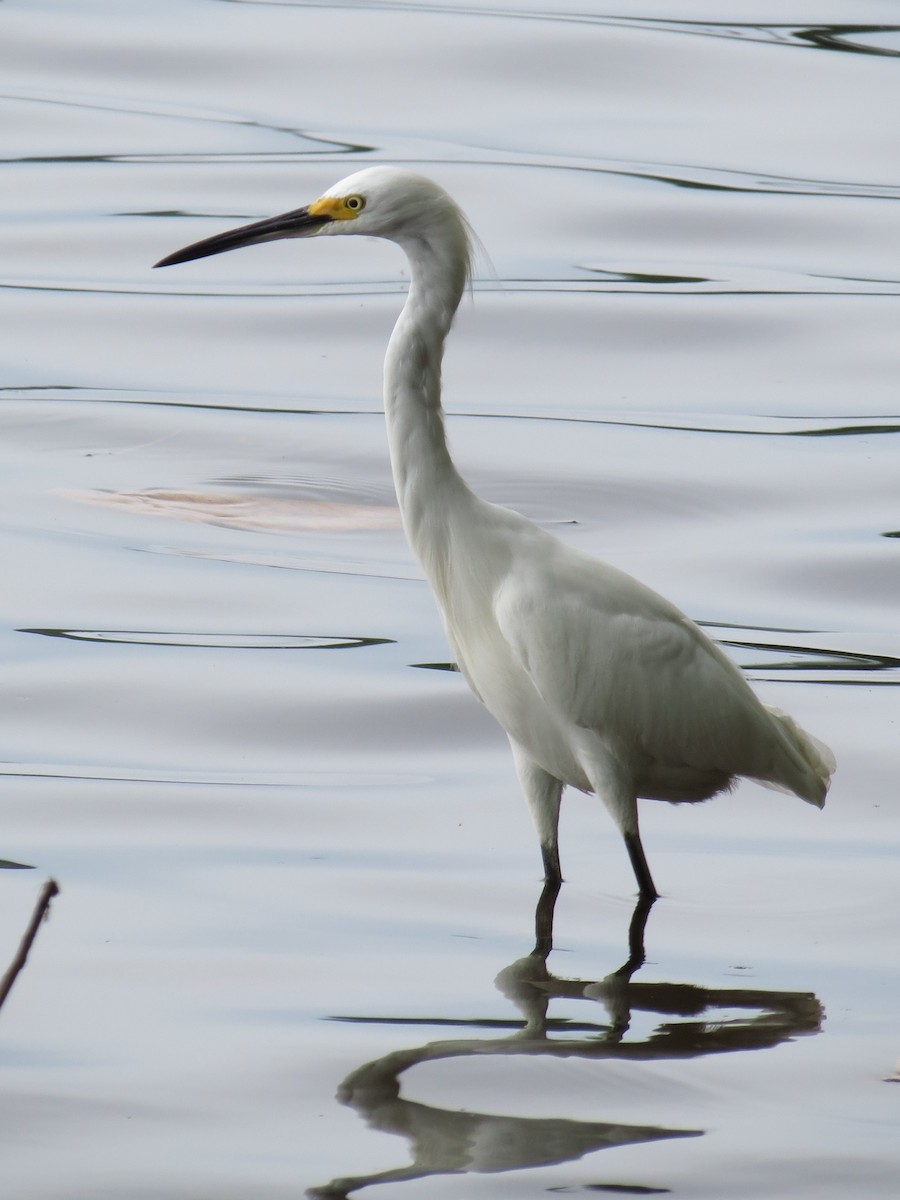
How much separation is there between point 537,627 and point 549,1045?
0.89 metres

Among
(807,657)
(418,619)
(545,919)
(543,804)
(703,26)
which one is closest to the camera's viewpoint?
(545,919)

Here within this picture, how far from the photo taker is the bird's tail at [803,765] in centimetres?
447

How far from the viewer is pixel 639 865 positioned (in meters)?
4.32

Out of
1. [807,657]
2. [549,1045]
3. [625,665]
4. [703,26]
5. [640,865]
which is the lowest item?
[549,1045]

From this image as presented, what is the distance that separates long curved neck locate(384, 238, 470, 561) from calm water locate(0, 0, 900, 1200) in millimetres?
913

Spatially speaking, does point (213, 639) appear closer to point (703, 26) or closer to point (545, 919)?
point (545, 919)

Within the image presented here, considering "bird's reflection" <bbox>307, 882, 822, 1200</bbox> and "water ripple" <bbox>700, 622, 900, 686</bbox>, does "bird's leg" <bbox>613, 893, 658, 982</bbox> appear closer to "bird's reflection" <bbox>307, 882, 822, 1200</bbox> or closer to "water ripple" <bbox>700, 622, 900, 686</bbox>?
"bird's reflection" <bbox>307, 882, 822, 1200</bbox>

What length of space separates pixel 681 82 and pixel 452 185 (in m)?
2.79

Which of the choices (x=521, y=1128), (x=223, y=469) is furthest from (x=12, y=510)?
(x=521, y=1128)

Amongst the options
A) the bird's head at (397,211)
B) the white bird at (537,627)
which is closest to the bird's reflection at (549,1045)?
the white bird at (537,627)

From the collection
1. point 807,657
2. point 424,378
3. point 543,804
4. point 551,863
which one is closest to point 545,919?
point 551,863

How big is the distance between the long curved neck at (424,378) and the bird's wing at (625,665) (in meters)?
0.27

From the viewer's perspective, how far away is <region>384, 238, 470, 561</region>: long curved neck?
411 centimetres

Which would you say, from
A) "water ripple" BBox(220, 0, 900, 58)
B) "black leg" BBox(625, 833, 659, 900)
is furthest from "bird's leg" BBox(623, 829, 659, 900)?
"water ripple" BBox(220, 0, 900, 58)
